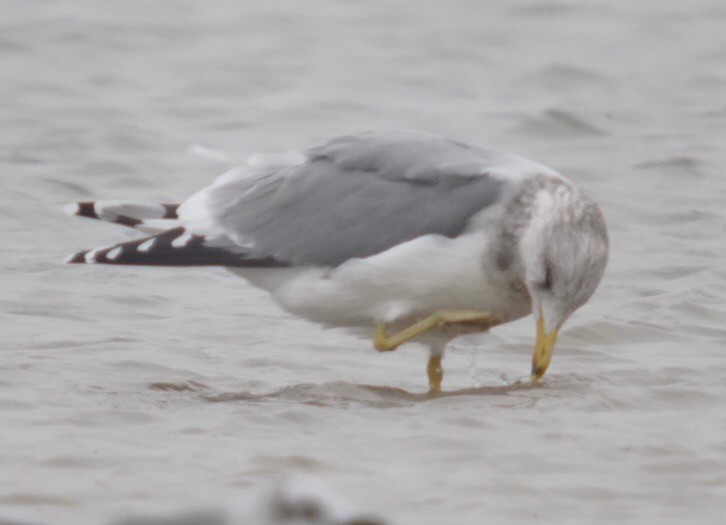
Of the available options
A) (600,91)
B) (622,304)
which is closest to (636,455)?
(622,304)

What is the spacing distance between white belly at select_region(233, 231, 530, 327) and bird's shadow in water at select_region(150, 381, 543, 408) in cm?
26

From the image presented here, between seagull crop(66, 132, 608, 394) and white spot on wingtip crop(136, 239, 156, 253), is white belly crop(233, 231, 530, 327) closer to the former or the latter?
seagull crop(66, 132, 608, 394)

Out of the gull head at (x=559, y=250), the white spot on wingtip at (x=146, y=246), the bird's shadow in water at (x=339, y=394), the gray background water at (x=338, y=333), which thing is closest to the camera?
the gray background water at (x=338, y=333)

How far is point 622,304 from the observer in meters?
8.24

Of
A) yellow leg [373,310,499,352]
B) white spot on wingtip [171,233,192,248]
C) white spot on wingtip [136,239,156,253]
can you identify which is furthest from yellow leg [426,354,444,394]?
white spot on wingtip [136,239,156,253]

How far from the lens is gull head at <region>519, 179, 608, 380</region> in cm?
613

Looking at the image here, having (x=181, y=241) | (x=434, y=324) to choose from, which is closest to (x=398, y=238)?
(x=434, y=324)

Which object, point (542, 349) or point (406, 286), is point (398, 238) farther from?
point (542, 349)

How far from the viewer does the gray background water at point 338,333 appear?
5484mm

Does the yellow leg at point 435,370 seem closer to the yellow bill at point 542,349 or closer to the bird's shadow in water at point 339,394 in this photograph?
the bird's shadow in water at point 339,394

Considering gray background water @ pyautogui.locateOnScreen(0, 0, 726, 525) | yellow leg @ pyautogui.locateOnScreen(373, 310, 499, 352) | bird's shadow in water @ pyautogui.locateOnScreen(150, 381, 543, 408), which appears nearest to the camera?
gray background water @ pyautogui.locateOnScreen(0, 0, 726, 525)

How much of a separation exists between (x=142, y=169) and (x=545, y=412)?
5.00 meters

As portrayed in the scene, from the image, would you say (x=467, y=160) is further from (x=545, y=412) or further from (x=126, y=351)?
(x=126, y=351)

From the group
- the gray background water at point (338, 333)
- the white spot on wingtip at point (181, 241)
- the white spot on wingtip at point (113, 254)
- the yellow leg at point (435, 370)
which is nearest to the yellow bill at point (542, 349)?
the gray background water at point (338, 333)
